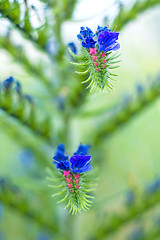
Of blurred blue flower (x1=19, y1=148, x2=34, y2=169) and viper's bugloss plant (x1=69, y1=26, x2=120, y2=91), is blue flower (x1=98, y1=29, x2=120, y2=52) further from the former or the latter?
blurred blue flower (x1=19, y1=148, x2=34, y2=169)

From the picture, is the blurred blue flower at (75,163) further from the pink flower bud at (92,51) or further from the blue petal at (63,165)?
the pink flower bud at (92,51)

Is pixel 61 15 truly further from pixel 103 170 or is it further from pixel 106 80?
pixel 103 170

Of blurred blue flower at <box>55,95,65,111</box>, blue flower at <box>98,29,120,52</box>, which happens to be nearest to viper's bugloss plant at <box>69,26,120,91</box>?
blue flower at <box>98,29,120,52</box>

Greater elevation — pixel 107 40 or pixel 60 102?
→ pixel 60 102

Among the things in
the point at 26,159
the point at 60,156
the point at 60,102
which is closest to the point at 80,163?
the point at 60,156

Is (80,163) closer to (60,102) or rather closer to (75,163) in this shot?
(75,163)

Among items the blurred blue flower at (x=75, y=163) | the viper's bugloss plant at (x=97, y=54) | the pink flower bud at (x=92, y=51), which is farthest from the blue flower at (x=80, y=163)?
the pink flower bud at (x=92, y=51)
